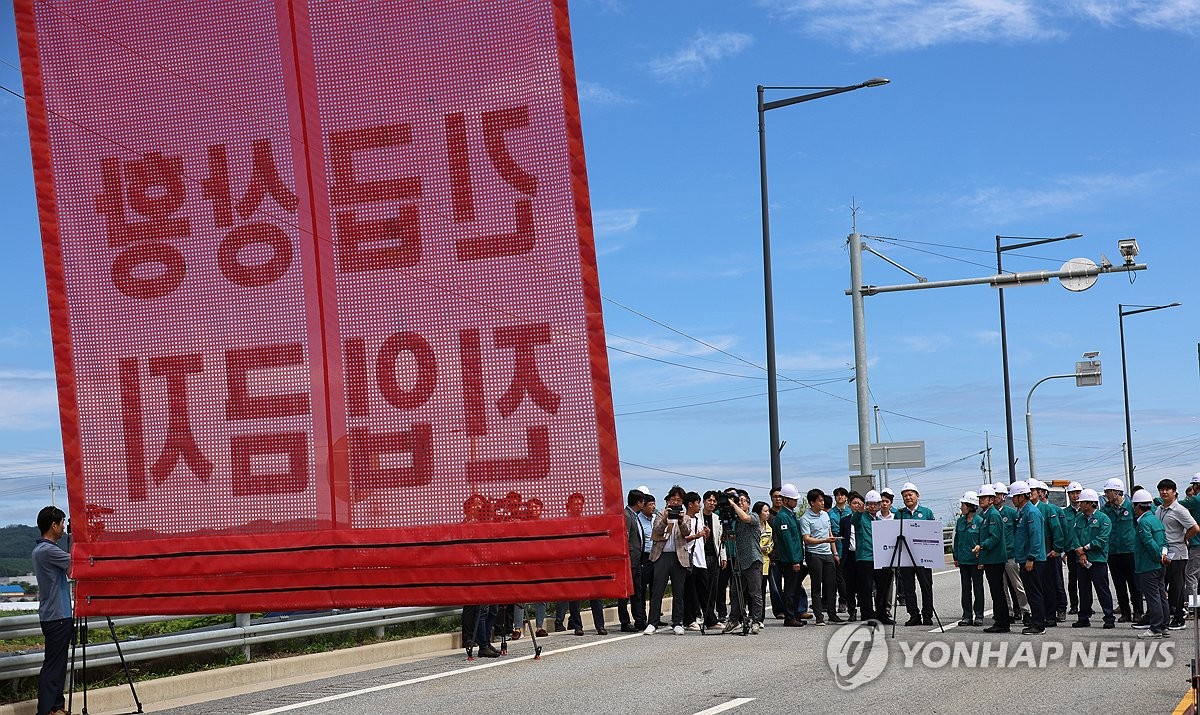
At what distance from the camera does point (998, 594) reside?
52.5 ft

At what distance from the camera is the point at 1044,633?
51.2ft

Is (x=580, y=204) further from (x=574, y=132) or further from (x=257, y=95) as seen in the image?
(x=257, y=95)

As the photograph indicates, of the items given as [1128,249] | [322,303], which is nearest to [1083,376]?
[1128,249]

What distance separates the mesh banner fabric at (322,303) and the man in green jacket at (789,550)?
15.0 metres

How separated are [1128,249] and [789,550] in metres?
9.34

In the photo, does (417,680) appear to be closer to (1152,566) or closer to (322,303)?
(1152,566)

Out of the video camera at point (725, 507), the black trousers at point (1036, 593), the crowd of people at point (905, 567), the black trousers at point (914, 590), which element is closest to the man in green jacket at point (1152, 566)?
the crowd of people at point (905, 567)

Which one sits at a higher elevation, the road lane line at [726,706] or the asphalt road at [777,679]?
the road lane line at [726,706]

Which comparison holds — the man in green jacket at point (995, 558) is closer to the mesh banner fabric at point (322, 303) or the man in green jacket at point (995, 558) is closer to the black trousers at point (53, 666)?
the black trousers at point (53, 666)

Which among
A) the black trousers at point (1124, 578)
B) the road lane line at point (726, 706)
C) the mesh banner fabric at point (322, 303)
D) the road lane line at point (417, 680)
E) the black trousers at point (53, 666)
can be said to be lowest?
the black trousers at point (1124, 578)

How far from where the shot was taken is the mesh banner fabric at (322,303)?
10.1 ft

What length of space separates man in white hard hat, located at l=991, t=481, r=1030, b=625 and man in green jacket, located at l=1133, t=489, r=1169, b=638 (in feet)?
4.79

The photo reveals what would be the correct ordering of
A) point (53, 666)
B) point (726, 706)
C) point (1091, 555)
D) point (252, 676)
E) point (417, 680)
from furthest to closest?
1. point (1091, 555)
2. point (252, 676)
3. point (417, 680)
4. point (726, 706)
5. point (53, 666)

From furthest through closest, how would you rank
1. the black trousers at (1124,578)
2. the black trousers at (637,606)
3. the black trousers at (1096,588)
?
the black trousers at (637,606), the black trousers at (1124,578), the black trousers at (1096,588)
